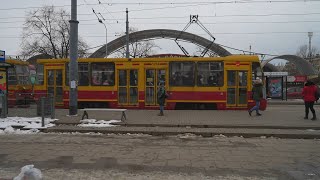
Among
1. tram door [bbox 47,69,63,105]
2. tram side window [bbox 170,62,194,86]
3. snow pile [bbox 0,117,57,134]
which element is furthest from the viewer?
tram door [bbox 47,69,63,105]

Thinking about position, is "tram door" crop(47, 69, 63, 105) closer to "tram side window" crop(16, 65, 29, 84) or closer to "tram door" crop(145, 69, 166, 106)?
"tram side window" crop(16, 65, 29, 84)

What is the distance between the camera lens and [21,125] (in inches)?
544

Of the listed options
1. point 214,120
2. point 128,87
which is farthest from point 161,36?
point 214,120

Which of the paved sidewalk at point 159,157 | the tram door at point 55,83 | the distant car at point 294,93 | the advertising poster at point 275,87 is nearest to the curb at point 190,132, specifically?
the paved sidewalk at point 159,157

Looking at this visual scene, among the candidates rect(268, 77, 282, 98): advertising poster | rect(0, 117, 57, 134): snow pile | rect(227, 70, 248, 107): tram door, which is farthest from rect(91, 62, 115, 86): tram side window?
rect(268, 77, 282, 98): advertising poster

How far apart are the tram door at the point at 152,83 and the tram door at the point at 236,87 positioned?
11.4ft

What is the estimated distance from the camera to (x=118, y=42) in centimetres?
4534

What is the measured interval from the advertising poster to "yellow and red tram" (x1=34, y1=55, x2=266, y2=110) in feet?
50.9

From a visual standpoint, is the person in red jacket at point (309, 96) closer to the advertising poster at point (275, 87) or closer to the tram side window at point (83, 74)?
the tram side window at point (83, 74)

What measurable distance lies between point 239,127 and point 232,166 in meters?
5.81

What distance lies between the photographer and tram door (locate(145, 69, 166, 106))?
19703 mm

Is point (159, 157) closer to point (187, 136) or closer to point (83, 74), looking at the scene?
point (187, 136)

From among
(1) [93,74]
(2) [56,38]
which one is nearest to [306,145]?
(1) [93,74]

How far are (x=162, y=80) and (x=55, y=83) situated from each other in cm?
617
